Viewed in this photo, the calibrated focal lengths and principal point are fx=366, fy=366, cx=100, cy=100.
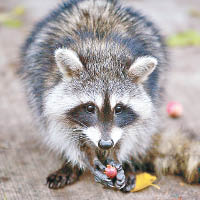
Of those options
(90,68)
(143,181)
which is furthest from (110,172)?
(90,68)

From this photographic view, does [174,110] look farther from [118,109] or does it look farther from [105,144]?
[105,144]

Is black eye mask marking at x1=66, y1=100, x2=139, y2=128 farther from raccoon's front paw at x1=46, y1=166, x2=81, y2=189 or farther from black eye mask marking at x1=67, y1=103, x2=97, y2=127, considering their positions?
raccoon's front paw at x1=46, y1=166, x2=81, y2=189

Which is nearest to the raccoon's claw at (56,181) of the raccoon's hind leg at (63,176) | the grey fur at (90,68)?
the raccoon's hind leg at (63,176)

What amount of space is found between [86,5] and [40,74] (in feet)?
3.57

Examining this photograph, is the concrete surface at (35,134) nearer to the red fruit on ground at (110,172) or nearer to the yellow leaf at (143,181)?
the yellow leaf at (143,181)

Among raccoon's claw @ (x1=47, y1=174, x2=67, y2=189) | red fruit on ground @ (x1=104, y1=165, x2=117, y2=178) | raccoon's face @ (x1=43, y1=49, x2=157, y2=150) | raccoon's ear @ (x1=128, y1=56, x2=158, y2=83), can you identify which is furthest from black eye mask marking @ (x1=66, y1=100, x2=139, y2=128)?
raccoon's claw @ (x1=47, y1=174, x2=67, y2=189)

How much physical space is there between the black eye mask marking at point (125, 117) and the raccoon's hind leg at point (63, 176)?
0.84m

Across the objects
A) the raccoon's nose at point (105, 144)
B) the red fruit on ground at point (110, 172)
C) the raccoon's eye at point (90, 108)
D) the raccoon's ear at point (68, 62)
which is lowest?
the red fruit on ground at point (110, 172)

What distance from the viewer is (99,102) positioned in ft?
10.6

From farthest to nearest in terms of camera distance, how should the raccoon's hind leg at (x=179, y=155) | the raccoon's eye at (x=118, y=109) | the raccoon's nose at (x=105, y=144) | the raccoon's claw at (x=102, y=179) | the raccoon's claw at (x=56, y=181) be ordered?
the raccoon's hind leg at (x=179, y=155), the raccoon's claw at (x=56, y=181), the raccoon's claw at (x=102, y=179), the raccoon's eye at (x=118, y=109), the raccoon's nose at (x=105, y=144)

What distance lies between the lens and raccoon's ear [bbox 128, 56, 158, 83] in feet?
11.1

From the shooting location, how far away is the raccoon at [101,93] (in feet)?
10.8

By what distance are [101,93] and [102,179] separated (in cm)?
84

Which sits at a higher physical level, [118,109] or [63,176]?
[118,109]
